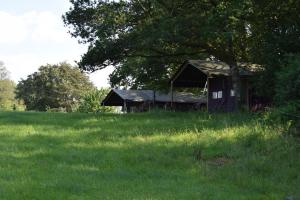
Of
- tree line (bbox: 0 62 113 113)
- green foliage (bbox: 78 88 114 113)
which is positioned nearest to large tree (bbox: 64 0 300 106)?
green foliage (bbox: 78 88 114 113)

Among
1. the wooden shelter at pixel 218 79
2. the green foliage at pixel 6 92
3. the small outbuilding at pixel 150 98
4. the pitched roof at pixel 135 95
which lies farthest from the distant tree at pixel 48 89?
the wooden shelter at pixel 218 79

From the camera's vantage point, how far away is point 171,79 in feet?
122

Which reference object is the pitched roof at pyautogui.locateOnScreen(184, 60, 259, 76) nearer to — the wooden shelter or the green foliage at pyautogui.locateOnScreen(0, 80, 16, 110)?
the wooden shelter

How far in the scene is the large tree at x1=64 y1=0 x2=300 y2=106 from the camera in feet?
72.5

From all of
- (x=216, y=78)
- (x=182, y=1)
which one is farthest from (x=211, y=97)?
(x=182, y=1)

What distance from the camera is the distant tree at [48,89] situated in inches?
3324

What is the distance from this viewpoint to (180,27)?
22688 millimetres

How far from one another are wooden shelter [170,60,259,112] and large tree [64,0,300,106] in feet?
4.27

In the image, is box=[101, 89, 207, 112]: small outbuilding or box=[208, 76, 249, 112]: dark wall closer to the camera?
box=[208, 76, 249, 112]: dark wall

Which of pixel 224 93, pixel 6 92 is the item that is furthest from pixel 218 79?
pixel 6 92

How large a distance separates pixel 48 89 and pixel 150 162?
7669 centimetres

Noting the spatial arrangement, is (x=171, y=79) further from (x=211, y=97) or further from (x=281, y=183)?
(x=281, y=183)

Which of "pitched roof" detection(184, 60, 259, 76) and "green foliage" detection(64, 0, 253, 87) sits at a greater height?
"green foliage" detection(64, 0, 253, 87)

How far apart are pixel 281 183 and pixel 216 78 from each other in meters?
26.0
